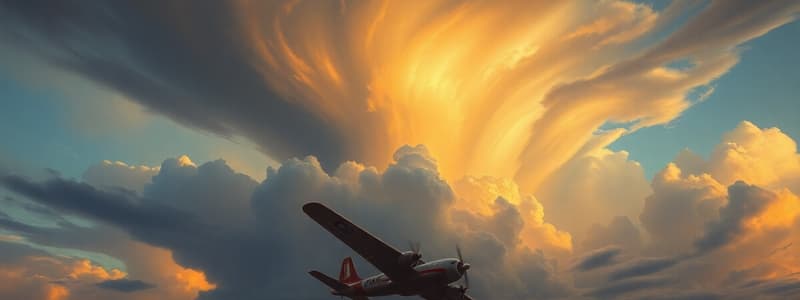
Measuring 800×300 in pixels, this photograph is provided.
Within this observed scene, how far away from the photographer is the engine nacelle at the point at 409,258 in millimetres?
46250

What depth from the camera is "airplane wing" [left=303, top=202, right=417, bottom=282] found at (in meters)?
45.8

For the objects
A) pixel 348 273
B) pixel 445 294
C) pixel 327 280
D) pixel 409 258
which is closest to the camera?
pixel 409 258

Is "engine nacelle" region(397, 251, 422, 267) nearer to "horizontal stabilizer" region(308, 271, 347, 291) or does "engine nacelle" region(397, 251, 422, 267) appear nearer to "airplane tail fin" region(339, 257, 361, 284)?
"horizontal stabilizer" region(308, 271, 347, 291)

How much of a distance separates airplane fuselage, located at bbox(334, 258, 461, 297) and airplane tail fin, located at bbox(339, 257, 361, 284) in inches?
490

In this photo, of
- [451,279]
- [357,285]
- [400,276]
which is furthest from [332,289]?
[451,279]

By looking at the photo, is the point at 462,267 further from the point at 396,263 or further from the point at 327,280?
the point at 327,280

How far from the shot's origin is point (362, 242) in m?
47.6

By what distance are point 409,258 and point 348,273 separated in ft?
88.1

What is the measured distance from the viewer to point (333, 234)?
48.0 m

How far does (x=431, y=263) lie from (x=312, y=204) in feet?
46.4

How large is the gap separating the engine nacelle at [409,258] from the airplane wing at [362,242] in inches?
33.4

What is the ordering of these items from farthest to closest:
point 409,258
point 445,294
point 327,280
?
1. point 327,280
2. point 445,294
3. point 409,258

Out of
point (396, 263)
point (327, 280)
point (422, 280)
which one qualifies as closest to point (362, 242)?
point (396, 263)

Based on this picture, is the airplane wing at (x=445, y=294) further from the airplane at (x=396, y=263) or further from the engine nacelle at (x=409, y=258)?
the engine nacelle at (x=409, y=258)
